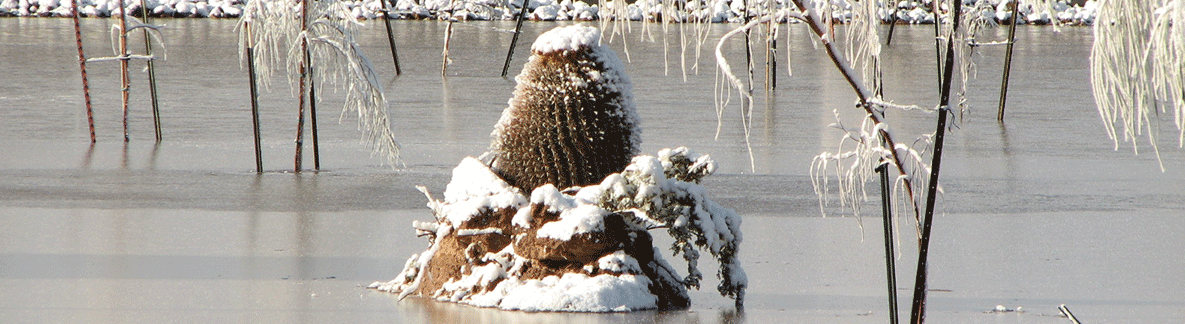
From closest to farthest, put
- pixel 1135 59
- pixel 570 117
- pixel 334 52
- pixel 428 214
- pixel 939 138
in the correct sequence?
pixel 1135 59
pixel 939 138
pixel 570 117
pixel 428 214
pixel 334 52

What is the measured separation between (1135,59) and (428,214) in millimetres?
4959

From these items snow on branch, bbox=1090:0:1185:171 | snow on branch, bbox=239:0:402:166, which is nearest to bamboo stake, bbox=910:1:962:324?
snow on branch, bbox=1090:0:1185:171

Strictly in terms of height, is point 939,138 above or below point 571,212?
above

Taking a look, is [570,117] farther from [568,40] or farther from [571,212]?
[571,212]

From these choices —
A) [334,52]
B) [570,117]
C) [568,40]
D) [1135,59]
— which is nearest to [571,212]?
[570,117]

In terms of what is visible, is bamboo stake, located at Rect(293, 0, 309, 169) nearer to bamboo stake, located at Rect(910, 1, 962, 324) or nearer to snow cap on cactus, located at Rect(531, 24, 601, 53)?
snow cap on cactus, located at Rect(531, 24, 601, 53)

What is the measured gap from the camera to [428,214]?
7.22m

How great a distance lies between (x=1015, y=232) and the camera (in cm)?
673

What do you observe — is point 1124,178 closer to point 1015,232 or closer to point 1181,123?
point 1015,232

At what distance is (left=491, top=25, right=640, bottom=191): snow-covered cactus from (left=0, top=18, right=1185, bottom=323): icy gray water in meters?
0.65

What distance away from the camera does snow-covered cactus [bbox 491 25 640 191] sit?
201 inches

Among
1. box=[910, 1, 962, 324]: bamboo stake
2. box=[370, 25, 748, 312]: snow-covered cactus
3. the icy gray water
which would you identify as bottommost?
the icy gray water

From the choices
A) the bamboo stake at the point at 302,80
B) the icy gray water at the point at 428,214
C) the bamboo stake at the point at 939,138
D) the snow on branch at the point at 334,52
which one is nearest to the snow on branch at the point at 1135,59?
the bamboo stake at the point at 939,138

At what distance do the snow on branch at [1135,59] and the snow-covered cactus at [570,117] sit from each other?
257 cm
